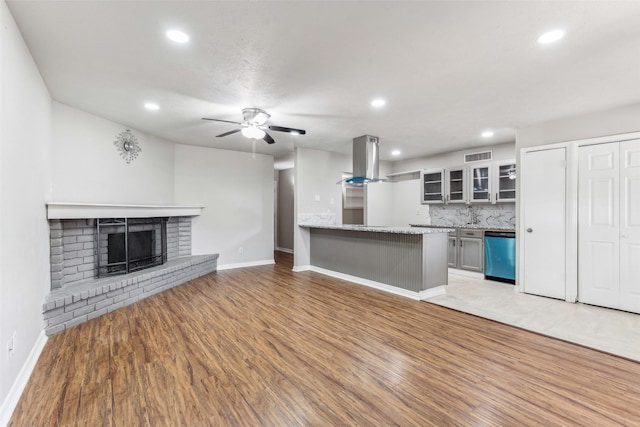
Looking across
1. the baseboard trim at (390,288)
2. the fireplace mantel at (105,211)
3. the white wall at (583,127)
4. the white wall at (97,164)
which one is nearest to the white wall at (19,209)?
the fireplace mantel at (105,211)

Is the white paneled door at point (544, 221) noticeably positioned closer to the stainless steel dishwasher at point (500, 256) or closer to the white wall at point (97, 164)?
the stainless steel dishwasher at point (500, 256)

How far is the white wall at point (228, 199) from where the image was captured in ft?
18.7

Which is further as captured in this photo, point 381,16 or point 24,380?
point 24,380

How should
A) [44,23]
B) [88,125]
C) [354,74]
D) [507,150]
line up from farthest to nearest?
1. [507,150]
2. [88,125]
3. [354,74]
4. [44,23]

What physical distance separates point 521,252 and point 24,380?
562 centimetres

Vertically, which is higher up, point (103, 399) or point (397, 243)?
point (397, 243)

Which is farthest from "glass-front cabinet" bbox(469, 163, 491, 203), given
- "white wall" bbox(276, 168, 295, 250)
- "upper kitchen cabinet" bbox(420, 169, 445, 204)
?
"white wall" bbox(276, 168, 295, 250)

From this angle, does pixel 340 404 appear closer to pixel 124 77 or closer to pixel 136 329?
pixel 136 329

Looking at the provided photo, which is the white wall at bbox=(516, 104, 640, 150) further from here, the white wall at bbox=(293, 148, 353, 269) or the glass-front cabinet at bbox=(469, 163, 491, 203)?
the white wall at bbox=(293, 148, 353, 269)

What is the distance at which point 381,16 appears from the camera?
189cm

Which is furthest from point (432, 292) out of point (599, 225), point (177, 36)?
point (177, 36)

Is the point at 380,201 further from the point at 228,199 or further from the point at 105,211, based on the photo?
the point at 105,211

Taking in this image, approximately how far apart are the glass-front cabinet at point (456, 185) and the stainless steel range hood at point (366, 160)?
190cm

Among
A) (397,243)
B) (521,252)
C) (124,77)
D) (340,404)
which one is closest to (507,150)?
(521,252)
